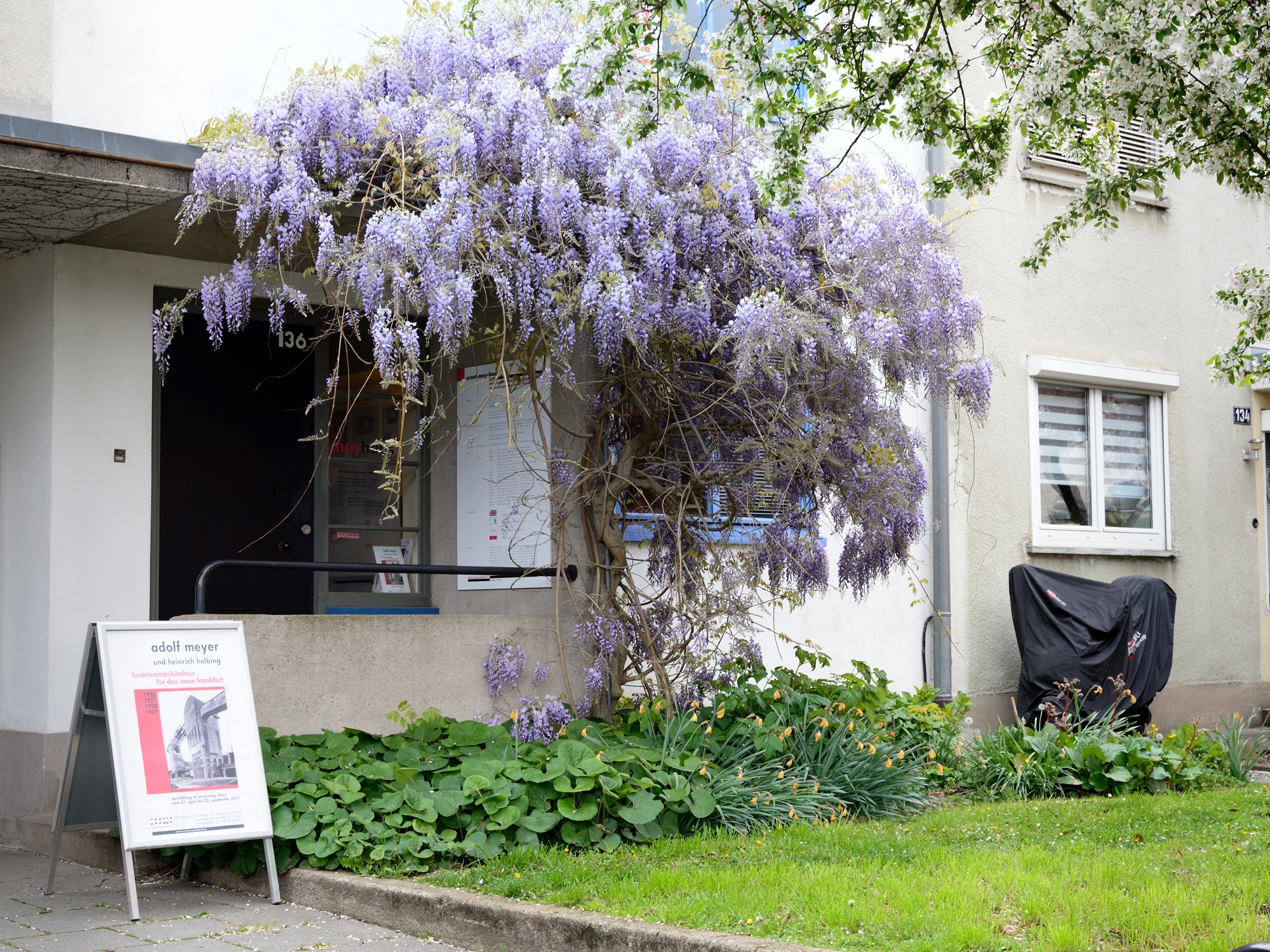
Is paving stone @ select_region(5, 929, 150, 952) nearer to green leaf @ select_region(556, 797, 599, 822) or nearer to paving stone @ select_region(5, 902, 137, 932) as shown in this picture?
paving stone @ select_region(5, 902, 137, 932)

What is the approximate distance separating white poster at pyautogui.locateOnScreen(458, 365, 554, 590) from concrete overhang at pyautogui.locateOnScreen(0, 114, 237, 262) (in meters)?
1.69

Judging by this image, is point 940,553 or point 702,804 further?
point 940,553

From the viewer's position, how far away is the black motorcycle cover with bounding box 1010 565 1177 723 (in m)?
9.48

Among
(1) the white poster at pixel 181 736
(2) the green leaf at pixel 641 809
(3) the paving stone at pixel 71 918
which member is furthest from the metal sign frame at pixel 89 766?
(2) the green leaf at pixel 641 809

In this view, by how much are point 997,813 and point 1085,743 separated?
128 centimetres

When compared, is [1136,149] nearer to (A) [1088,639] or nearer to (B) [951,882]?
(A) [1088,639]

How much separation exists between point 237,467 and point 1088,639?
6.14m

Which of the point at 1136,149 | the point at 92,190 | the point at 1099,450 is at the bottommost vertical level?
the point at 1099,450

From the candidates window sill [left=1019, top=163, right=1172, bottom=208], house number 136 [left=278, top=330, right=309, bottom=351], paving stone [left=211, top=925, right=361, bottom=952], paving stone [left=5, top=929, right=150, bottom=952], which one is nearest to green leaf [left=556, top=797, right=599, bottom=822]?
paving stone [left=211, top=925, right=361, bottom=952]

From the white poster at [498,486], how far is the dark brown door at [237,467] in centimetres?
99

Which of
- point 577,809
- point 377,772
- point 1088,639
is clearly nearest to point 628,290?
point 577,809

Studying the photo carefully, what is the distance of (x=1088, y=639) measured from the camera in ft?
31.2

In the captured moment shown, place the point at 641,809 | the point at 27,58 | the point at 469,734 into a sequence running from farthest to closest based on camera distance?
the point at 27,58 < the point at 469,734 < the point at 641,809

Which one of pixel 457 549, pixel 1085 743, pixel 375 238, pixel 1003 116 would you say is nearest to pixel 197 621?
pixel 375 238
